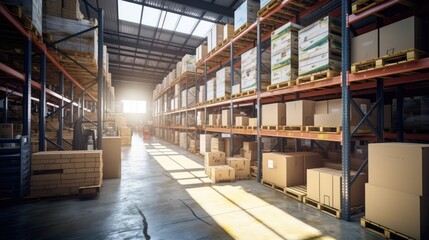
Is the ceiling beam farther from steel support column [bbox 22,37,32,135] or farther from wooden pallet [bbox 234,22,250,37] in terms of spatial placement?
steel support column [bbox 22,37,32,135]

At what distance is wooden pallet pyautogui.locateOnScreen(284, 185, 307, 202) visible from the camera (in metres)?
4.46

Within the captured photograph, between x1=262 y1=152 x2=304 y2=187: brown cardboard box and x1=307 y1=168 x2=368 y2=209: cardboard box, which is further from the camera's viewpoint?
x1=262 y1=152 x2=304 y2=187: brown cardboard box

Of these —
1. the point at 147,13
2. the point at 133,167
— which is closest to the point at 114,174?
the point at 133,167

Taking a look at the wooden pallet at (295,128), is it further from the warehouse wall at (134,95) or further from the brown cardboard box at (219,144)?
the warehouse wall at (134,95)

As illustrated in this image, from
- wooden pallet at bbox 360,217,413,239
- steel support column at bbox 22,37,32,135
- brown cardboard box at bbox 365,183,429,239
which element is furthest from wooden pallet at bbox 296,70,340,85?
steel support column at bbox 22,37,32,135

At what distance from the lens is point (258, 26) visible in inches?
235

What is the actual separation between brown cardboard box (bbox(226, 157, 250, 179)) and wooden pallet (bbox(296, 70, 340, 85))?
9.64ft

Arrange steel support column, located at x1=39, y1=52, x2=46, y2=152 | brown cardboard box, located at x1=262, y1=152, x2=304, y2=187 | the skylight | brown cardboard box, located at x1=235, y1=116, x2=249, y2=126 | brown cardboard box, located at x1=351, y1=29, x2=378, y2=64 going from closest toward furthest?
brown cardboard box, located at x1=351, y1=29, x2=378, y2=64 → brown cardboard box, located at x1=262, y1=152, x2=304, y2=187 → steel support column, located at x1=39, y1=52, x2=46, y2=152 → brown cardboard box, located at x1=235, y1=116, x2=249, y2=126 → the skylight

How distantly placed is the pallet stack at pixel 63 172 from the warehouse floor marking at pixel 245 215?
2184 mm

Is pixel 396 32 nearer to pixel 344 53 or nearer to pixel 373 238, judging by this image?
pixel 344 53

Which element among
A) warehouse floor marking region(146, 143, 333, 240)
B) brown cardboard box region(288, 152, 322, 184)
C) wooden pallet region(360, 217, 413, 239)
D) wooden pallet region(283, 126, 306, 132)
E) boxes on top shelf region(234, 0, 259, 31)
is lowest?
warehouse floor marking region(146, 143, 333, 240)

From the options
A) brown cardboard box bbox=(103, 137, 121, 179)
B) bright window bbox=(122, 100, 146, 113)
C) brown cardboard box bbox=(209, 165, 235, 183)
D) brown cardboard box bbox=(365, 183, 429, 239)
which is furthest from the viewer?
bright window bbox=(122, 100, 146, 113)

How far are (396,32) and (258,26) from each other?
11.0ft

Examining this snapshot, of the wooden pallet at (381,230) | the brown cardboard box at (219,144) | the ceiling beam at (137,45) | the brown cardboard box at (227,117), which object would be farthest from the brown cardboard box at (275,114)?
the ceiling beam at (137,45)
